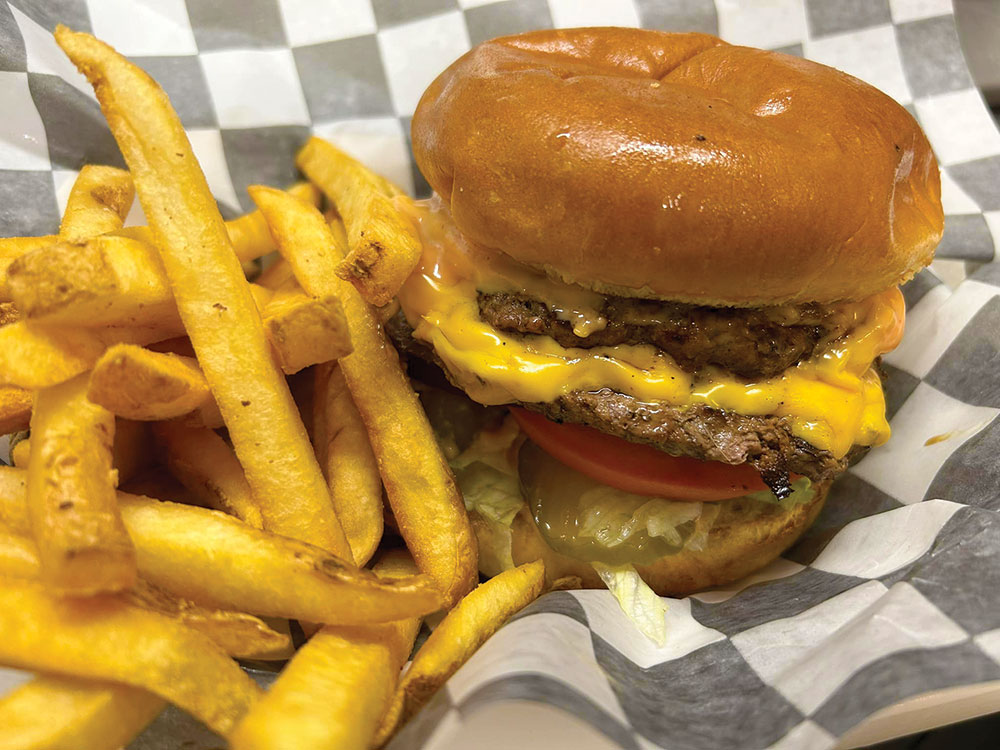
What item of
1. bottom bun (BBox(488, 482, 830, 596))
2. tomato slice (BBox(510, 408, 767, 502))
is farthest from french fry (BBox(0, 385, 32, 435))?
tomato slice (BBox(510, 408, 767, 502))

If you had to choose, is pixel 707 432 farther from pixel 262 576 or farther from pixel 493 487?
pixel 262 576

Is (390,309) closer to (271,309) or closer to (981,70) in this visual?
(271,309)

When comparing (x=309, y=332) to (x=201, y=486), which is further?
(x=201, y=486)

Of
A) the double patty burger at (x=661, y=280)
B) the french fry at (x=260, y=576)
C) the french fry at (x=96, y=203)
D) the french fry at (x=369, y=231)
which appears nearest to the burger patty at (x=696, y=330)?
the double patty burger at (x=661, y=280)

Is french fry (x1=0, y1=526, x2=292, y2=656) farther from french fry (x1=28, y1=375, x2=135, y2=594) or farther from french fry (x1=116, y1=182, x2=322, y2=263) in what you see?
french fry (x1=116, y1=182, x2=322, y2=263)

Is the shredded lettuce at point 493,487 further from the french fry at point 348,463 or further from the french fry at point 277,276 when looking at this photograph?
the french fry at point 277,276

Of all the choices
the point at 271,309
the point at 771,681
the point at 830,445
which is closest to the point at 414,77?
the point at 271,309

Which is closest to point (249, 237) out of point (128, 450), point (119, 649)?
point (128, 450)
